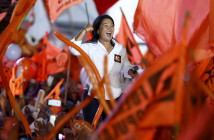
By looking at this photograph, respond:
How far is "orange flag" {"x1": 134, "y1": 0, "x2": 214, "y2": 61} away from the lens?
6391 millimetres

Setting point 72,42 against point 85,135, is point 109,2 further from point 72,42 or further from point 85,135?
point 85,135

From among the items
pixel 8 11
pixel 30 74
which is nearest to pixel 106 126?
pixel 8 11

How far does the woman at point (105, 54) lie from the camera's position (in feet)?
18.4

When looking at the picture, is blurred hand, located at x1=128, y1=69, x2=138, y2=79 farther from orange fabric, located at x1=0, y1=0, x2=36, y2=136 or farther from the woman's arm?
orange fabric, located at x1=0, y1=0, x2=36, y2=136

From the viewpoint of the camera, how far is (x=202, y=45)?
6.03 m

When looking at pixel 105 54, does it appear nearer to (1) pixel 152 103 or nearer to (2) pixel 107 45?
(2) pixel 107 45

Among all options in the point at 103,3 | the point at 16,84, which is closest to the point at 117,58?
the point at 103,3

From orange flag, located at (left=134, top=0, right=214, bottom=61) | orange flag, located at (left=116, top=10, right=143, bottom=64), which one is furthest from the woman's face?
orange flag, located at (left=116, top=10, right=143, bottom=64)

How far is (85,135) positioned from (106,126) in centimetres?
167

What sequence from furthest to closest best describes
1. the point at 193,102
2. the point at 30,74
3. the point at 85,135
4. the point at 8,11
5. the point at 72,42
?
the point at 30,74 < the point at 8,11 < the point at 72,42 < the point at 85,135 < the point at 193,102

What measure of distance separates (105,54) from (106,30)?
273mm

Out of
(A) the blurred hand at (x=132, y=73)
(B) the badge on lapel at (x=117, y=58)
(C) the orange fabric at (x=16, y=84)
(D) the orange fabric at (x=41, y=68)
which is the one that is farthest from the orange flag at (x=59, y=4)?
(D) the orange fabric at (x=41, y=68)

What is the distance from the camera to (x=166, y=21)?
23.2 ft

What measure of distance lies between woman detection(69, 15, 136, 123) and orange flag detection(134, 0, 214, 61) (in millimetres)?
899
